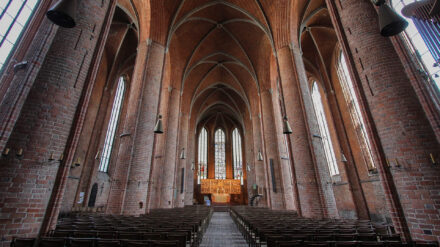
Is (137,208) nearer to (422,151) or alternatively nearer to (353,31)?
(422,151)

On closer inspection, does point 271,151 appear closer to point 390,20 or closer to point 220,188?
point 390,20

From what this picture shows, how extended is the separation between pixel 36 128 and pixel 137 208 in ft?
16.6

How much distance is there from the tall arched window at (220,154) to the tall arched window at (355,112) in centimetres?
2166

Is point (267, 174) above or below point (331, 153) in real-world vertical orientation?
below

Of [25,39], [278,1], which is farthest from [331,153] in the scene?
[25,39]

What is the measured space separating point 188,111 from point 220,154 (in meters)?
13.9

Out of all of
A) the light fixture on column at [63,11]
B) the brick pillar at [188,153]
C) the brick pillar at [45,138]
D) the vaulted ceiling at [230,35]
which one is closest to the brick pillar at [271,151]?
the vaulted ceiling at [230,35]

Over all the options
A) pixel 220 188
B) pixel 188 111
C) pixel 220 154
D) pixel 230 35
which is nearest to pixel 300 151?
pixel 230 35

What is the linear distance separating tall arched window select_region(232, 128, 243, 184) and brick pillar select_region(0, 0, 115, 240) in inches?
1105

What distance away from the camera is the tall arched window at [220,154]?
30688 mm

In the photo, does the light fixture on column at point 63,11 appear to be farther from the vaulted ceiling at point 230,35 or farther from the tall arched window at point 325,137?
the tall arched window at point 325,137

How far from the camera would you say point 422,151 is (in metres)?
3.56

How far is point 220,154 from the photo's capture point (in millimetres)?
31844

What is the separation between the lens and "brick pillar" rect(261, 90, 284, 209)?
12.8 meters
